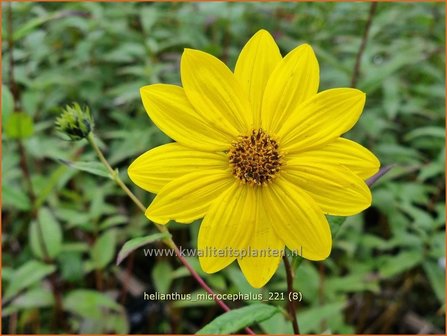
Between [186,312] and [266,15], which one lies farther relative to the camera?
[266,15]

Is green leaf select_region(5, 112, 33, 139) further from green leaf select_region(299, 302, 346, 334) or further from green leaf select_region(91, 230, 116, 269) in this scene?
green leaf select_region(299, 302, 346, 334)

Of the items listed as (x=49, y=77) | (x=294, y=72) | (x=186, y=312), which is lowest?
(x=186, y=312)

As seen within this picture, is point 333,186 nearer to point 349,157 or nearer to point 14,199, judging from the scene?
point 349,157

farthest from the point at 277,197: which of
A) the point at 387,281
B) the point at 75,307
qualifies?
the point at 387,281

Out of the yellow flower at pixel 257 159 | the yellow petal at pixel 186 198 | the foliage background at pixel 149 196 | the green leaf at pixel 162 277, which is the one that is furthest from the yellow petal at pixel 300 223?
the green leaf at pixel 162 277

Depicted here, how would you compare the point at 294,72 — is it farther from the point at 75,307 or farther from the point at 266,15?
the point at 266,15

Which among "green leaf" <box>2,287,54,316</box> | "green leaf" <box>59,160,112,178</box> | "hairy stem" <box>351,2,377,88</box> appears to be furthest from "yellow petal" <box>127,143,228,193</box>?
"hairy stem" <box>351,2,377,88</box>

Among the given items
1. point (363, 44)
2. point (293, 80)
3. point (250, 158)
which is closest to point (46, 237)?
point (250, 158)
